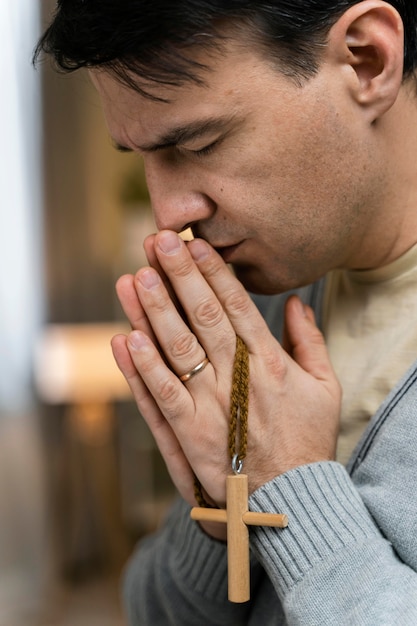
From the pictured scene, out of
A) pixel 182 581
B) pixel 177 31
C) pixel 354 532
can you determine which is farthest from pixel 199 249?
pixel 182 581

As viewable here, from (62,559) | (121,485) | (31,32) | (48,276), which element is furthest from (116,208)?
(62,559)

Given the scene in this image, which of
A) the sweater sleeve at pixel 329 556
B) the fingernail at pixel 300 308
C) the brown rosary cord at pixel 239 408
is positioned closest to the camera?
the sweater sleeve at pixel 329 556

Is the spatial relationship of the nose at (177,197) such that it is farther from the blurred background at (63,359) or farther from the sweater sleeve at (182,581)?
the blurred background at (63,359)

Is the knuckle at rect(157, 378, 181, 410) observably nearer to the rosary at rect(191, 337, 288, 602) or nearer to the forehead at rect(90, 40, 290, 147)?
the rosary at rect(191, 337, 288, 602)

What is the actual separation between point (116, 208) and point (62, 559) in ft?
5.58

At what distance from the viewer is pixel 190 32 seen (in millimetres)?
851

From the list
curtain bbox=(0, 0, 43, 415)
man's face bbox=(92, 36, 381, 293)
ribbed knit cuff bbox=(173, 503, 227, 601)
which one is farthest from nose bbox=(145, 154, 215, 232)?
curtain bbox=(0, 0, 43, 415)

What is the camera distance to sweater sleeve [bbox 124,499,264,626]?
3.61ft

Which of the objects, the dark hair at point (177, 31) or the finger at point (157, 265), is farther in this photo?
the finger at point (157, 265)

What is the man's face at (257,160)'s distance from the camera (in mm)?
892

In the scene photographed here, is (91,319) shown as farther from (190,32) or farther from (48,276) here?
(190,32)

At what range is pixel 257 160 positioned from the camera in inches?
36.0

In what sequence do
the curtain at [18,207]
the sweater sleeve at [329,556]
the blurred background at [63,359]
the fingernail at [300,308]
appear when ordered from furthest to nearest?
1. the blurred background at [63,359]
2. the curtain at [18,207]
3. the fingernail at [300,308]
4. the sweater sleeve at [329,556]

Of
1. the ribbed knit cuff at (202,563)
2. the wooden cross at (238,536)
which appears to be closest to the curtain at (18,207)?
the ribbed knit cuff at (202,563)
